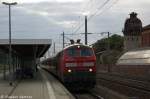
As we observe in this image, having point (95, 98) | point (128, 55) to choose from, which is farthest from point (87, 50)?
point (128, 55)

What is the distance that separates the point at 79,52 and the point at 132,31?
82.7 metres

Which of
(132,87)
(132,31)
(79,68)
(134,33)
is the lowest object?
(132,87)

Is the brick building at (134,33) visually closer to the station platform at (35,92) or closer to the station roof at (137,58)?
the station roof at (137,58)

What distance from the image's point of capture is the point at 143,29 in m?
114

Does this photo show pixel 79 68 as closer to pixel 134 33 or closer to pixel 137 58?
pixel 137 58

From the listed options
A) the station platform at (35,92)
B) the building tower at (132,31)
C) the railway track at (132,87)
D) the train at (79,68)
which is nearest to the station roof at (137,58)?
the railway track at (132,87)

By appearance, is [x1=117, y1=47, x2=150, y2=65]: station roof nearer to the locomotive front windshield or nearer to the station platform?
the locomotive front windshield

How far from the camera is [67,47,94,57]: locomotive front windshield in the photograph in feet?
94.3

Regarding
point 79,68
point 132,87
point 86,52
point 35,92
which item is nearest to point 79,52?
point 86,52

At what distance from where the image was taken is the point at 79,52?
28906 mm

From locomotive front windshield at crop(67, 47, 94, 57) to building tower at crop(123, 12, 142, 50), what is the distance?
79.9m

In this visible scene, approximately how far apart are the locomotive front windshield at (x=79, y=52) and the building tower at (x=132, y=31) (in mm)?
79929

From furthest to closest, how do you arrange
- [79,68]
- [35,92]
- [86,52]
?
[86,52] < [79,68] < [35,92]

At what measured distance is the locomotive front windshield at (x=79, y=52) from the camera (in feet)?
94.3
